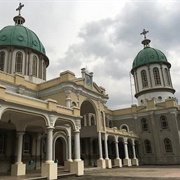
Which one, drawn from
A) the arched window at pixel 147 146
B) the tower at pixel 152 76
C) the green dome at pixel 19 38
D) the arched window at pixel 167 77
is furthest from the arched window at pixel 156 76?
the green dome at pixel 19 38

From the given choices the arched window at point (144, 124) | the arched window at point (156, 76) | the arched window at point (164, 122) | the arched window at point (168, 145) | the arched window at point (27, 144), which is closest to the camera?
the arched window at point (27, 144)

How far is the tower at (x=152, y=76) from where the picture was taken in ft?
117

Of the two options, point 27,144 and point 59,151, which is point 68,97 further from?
point 59,151

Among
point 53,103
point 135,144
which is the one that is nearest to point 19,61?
point 53,103

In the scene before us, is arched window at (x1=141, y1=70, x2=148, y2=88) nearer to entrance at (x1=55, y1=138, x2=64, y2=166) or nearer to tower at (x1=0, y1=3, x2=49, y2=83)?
tower at (x1=0, y1=3, x2=49, y2=83)

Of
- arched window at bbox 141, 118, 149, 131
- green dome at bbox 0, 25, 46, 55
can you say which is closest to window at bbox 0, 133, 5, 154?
green dome at bbox 0, 25, 46, 55

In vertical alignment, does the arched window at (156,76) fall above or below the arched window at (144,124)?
above

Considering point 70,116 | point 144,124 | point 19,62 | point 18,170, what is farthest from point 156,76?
point 18,170

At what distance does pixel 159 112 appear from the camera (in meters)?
32.5

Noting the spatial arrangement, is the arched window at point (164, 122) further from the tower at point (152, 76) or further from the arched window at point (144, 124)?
the tower at point (152, 76)

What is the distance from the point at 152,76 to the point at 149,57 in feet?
11.8

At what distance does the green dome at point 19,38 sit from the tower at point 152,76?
60.5ft

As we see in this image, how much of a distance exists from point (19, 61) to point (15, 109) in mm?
13809

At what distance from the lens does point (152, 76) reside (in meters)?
36.4
